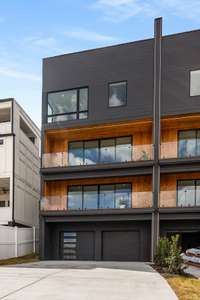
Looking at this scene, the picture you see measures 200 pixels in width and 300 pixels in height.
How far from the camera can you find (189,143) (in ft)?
72.3

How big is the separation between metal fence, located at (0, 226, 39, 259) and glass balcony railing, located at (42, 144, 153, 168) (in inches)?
189

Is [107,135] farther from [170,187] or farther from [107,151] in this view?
[170,187]

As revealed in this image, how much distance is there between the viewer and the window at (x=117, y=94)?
76.4 ft

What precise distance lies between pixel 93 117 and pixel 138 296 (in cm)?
1516

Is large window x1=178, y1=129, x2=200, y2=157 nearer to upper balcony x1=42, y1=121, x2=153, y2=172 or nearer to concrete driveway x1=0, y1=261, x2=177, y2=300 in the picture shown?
upper balcony x1=42, y1=121, x2=153, y2=172

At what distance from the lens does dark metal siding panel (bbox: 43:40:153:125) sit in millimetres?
22734

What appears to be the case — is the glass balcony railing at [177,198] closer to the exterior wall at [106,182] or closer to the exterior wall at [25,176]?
the exterior wall at [106,182]

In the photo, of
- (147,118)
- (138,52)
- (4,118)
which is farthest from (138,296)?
(4,118)

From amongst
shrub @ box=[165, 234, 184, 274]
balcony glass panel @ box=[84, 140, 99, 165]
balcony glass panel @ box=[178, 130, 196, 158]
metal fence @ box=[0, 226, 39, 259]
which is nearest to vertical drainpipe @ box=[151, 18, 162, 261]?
balcony glass panel @ box=[178, 130, 196, 158]

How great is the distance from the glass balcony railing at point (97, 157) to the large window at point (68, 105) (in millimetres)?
2473

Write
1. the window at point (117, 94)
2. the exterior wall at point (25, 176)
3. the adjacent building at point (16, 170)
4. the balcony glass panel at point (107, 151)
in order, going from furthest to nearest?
the exterior wall at point (25, 176) → the adjacent building at point (16, 170) → the window at point (117, 94) → the balcony glass panel at point (107, 151)

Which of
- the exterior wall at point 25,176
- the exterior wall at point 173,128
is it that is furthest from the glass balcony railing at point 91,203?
the exterior wall at point 25,176

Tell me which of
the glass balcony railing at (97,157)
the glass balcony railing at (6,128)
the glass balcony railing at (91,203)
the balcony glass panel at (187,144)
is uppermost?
the glass balcony railing at (6,128)

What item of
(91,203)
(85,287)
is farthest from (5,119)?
(85,287)
